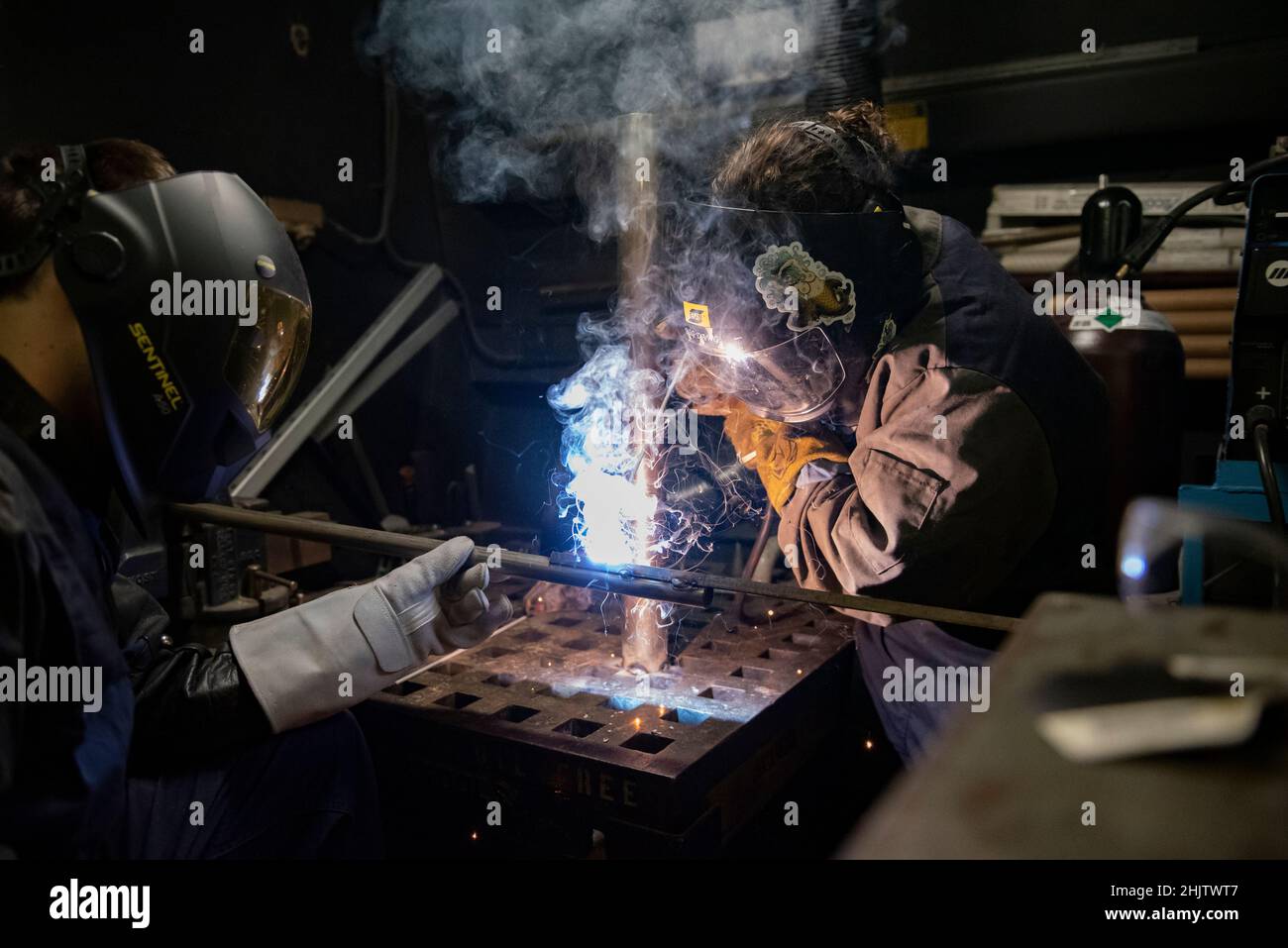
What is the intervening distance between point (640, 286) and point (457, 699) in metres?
1.26

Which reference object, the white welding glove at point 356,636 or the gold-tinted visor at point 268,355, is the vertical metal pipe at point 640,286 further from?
the gold-tinted visor at point 268,355

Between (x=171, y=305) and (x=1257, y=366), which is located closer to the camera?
(x=171, y=305)

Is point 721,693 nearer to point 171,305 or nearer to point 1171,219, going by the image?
point 171,305

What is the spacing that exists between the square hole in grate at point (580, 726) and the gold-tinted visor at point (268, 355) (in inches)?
36.0

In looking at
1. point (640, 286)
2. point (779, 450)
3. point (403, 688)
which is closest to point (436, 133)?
point (640, 286)

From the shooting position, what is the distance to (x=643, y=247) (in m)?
2.46

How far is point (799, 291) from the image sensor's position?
1925 mm

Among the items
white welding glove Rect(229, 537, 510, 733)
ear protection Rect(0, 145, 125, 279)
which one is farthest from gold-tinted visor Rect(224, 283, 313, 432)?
white welding glove Rect(229, 537, 510, 733)

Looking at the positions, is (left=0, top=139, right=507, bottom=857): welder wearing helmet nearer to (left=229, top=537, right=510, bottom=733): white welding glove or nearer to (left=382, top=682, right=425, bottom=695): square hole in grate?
(left=229, top=537, right=510, bottom=733): white welding glove

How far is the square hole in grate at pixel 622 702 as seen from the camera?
195 cm

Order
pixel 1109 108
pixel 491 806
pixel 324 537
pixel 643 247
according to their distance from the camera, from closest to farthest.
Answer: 1. pixel 491 806
2. pixel 324 537
3. pixel 643 247
4. pixel 1109 108

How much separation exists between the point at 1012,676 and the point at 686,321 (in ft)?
5.35
